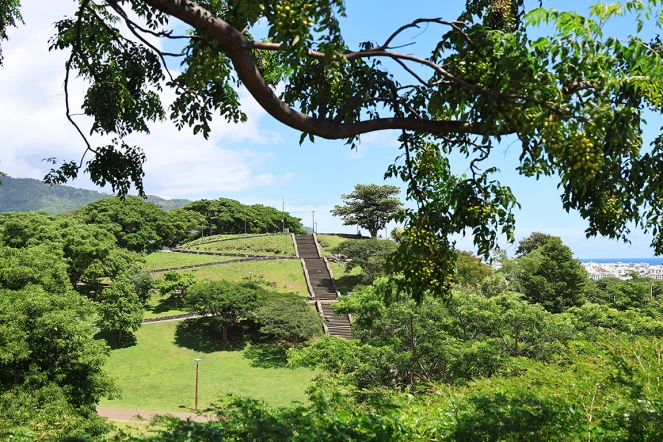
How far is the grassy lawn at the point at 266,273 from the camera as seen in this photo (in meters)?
35.2

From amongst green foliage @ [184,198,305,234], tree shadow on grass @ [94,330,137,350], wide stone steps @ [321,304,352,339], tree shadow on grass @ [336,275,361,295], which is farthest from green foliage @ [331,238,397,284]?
green foliage @ [184,198,305,234]

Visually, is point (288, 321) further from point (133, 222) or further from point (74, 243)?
point (133, 222)

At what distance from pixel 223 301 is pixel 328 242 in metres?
25.2

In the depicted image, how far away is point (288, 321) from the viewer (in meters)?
24.6

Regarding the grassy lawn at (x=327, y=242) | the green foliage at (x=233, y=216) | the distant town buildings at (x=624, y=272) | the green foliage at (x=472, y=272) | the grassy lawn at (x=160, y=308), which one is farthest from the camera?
the green foliage at (x=233, y=216)

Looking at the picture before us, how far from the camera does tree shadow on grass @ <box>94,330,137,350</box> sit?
82.3 ft

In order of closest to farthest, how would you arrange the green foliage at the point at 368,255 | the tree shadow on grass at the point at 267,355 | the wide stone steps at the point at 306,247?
the tree shadow on grass at the point at 267,355 < the green foliage at the point at 368,255 < the wide stone steps at the point at 306,247

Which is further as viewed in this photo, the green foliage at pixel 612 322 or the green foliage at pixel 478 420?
the green foliage at pixel 612 322

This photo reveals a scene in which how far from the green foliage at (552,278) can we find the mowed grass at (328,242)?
63.9 ft

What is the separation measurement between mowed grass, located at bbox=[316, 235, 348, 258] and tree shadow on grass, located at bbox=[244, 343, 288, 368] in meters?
19.3

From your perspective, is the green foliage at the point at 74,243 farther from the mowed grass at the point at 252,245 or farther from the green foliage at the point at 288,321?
the mowed grass at the point at 252,245

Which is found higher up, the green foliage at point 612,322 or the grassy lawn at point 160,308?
the green foliage at point 612,322

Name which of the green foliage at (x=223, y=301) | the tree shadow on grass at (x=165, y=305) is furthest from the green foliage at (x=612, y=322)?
the tree shadow on grass at (x=165, y=305)

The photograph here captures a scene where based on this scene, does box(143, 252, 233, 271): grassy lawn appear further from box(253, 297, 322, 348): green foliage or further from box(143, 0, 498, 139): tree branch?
box(143, 0, 498, 139): tree branch
